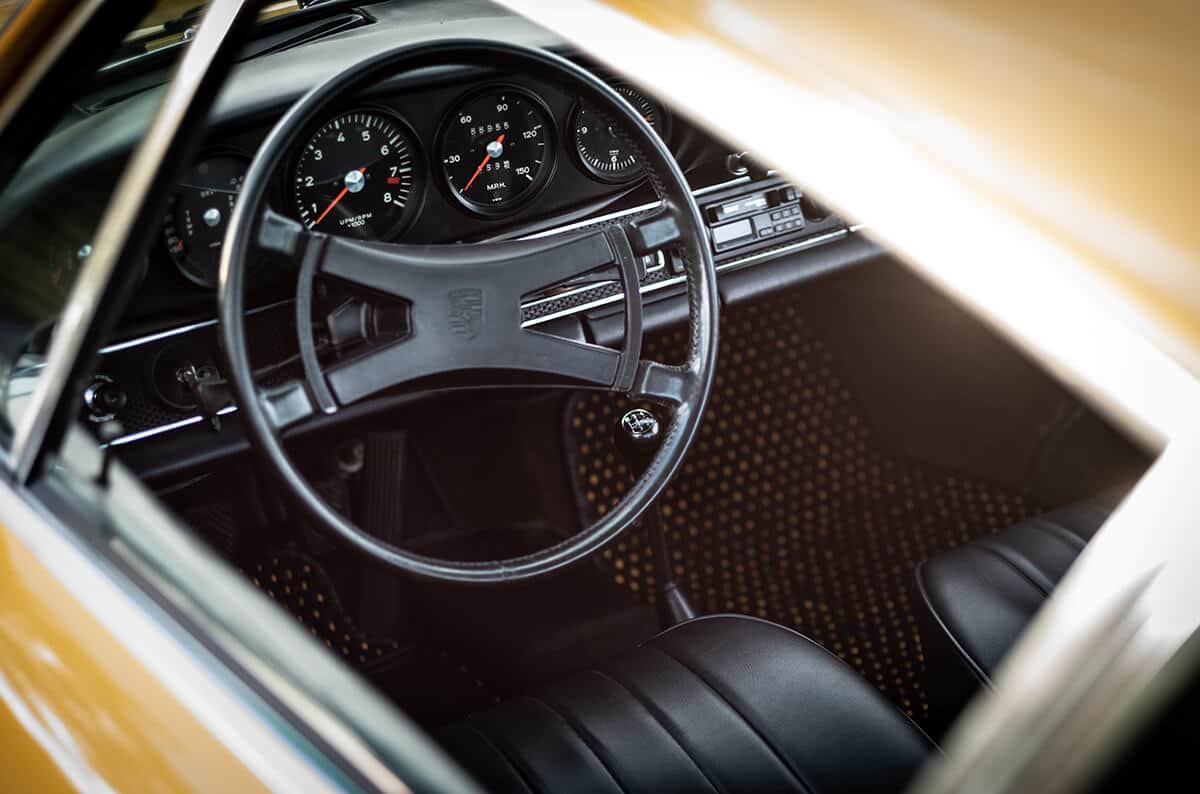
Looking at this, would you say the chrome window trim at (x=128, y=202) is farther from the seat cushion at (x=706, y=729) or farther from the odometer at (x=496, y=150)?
the odometer at (x=496, y=150)

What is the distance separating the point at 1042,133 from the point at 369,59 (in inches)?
34.4

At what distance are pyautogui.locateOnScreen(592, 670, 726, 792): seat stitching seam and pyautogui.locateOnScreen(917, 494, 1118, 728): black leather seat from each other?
1.58ft

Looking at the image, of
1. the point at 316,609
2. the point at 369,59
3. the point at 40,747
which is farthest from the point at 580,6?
the point at 316,609

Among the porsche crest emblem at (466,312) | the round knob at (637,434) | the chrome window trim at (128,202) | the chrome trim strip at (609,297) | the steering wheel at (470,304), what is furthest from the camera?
the round knob at (637,434)

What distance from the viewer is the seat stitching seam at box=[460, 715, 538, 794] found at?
124 cm

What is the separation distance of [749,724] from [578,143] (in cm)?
116

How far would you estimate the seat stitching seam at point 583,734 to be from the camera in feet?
4.15

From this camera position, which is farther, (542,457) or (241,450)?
(542,457)

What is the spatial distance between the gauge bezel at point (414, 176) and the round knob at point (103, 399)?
15.3 inches

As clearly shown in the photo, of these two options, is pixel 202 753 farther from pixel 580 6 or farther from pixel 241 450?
pixel 241 450

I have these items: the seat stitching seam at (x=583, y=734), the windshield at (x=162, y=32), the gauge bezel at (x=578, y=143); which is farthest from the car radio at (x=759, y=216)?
the seat stitching seam at (x=583, y=734)

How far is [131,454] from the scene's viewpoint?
5.53 ft

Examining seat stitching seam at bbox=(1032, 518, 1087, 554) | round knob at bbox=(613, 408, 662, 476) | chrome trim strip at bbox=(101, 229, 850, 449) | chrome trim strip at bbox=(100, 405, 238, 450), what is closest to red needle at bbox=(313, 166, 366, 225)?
chrome trim strip at bbox=(101, 229, 850, 449)

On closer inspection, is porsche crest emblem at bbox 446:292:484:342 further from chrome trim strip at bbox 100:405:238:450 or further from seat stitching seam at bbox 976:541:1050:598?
seat stitching seam at bbox 976:541:1050:598
